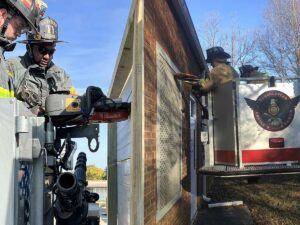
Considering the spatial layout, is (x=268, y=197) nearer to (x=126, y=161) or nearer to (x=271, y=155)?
(x=271, y=155)

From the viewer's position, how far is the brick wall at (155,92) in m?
4.90

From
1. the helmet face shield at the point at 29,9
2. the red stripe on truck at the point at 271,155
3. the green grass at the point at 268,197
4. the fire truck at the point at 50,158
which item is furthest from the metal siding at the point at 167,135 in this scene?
the helmet face shield at the point at 29,9

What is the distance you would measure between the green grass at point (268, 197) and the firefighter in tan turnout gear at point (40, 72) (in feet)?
17.6

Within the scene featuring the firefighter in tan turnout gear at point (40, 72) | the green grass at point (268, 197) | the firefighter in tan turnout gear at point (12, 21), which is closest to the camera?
the firefighter in tan turnout gear at point (12, 21)

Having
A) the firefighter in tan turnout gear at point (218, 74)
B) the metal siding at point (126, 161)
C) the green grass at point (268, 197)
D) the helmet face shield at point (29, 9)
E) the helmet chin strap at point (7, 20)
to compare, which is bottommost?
the green grass at point (268, 197)

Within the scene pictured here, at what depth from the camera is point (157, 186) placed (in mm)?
5504

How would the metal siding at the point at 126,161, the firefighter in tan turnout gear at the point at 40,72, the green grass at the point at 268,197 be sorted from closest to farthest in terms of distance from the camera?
the firefighter in tan turnout gear at the point at 40,72 → the metal siding at the point at 126,161 → the green grass at the point at 268,197

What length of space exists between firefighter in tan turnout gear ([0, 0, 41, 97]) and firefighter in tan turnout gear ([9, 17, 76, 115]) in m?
0.27

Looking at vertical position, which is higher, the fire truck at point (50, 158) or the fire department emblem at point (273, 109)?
the fire department emblem at point (273, 109)

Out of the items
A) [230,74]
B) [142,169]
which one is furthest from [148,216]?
[230,74]

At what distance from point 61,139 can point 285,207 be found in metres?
8.20

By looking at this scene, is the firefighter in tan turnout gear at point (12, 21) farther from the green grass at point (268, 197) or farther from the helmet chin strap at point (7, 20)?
the green grass at point (268, 197)

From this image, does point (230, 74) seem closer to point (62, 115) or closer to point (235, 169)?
point (235, 169)

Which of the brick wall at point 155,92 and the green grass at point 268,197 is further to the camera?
the green grass at point 268,197
